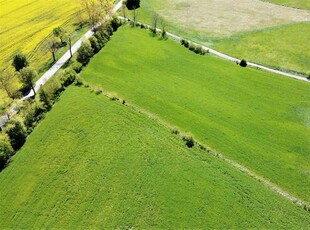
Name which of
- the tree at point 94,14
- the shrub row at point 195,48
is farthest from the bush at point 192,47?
the tree at point 94,14

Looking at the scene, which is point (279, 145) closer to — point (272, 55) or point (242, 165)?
point (242, 165)

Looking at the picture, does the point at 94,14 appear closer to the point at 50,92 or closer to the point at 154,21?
the point at 154,21

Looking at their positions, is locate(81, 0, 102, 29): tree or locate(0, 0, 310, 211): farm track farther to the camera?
locate(81, 0, 102, 29): tree

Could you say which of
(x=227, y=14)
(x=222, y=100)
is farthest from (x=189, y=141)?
(x=227, y=14)

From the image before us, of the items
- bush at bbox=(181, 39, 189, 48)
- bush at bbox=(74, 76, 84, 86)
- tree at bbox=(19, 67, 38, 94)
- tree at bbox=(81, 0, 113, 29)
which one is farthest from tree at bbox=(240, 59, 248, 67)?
tree at bbox=(19, 67, 38, 94)

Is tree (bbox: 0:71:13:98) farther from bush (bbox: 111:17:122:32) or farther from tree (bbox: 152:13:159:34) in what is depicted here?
tree (bbox: 152:13:159:34)

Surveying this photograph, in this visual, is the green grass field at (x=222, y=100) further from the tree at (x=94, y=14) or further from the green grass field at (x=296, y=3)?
the green grass field at (x=296, y=3)
